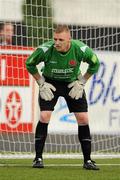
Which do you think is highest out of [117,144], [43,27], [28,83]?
[43,27]

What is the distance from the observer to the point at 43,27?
45.8ft

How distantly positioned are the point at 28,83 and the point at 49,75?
4041 millimetres

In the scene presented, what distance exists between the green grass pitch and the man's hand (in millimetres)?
816

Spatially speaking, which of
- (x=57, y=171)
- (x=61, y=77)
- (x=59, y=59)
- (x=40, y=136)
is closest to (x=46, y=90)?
→ (x=61, y=77)

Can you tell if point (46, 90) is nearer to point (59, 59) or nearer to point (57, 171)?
point (59, 59)

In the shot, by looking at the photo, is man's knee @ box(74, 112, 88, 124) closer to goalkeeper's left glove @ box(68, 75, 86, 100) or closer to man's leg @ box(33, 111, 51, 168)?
goalkeeper's left glove @ box(68, 75, 86, 100)

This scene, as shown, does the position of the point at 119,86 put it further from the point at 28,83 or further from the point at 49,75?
the point at 49,75

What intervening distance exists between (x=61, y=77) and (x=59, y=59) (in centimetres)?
21

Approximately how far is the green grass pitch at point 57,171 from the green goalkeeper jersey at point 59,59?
1.08 meters

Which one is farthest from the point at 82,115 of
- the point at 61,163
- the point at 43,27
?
the point at 43,27

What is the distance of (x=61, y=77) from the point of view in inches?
422

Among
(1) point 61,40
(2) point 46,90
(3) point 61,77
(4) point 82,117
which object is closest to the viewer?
(1) point 61,40

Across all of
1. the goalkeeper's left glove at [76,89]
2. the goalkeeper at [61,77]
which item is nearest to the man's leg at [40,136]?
the goalkeeper at [61,77]

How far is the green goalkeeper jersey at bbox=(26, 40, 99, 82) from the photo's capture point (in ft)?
34.8
